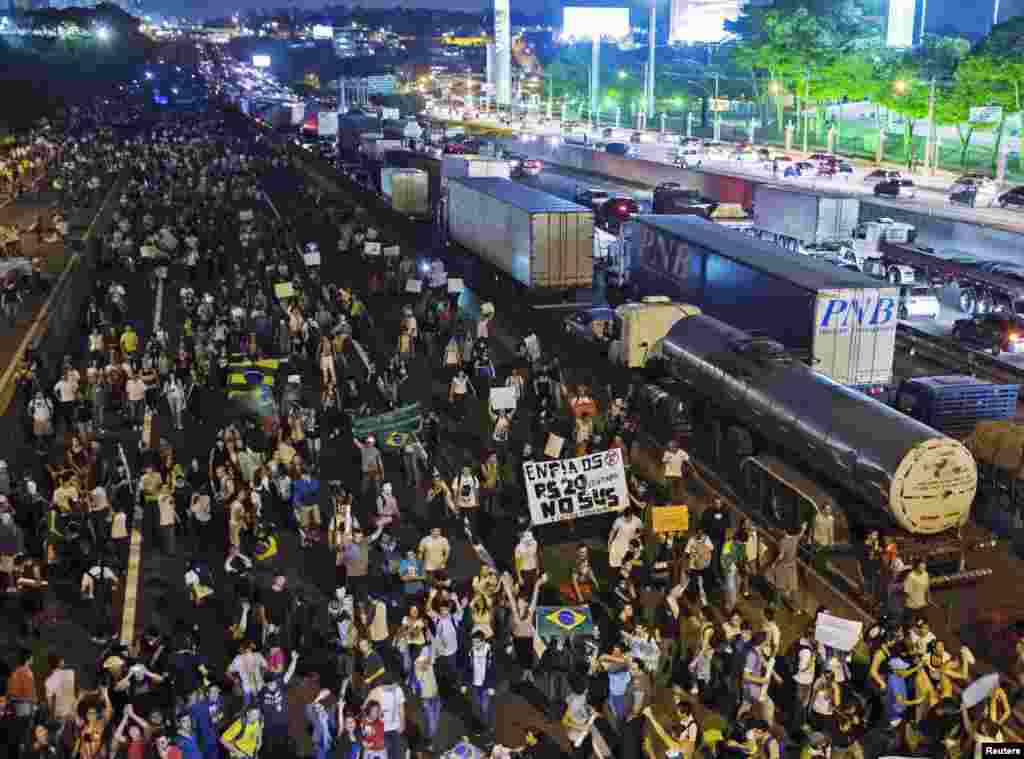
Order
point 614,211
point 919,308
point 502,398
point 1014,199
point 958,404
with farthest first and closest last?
point 1014,199 → point 614,211 → point 919,308 → point 502,398 → point 958,404

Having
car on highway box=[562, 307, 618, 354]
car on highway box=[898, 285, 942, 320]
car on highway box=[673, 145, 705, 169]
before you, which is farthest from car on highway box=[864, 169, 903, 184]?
car on highway box=[562, 307, 618, 354]

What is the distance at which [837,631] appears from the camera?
38.5 ft

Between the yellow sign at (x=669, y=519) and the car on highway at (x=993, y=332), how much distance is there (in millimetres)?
18679

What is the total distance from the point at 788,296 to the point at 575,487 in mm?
9344

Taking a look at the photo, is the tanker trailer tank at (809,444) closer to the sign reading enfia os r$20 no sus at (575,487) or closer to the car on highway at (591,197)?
the sign reading enfia os r$20 no sus at (575,487)

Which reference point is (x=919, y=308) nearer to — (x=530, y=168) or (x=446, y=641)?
(x=446, y=641)

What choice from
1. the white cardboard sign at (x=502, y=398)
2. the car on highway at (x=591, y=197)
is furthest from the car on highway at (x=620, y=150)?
the white cardboard sign at (x=502, y=398)

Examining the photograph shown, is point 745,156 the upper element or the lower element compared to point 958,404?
lower

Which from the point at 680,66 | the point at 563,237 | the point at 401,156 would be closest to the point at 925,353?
the point at 563,237

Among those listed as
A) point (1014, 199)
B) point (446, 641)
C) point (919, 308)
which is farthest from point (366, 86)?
point (446, 641)

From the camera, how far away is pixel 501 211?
123ft

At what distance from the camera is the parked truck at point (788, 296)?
71.9 ft

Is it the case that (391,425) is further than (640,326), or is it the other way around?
(640,326)

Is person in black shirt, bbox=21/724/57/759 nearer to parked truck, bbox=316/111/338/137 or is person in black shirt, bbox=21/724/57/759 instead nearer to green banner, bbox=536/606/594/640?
green banner, bbox=536/606/594/640
